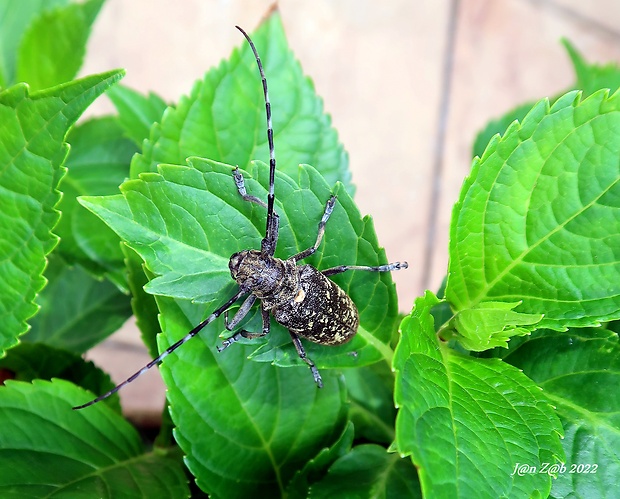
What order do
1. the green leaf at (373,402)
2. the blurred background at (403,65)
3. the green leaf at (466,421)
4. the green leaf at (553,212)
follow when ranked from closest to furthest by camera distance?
the green leaf at (466,421)
the green leaf at (553,212)
the green leaf at (373,402)
the blurred background at (403,65)

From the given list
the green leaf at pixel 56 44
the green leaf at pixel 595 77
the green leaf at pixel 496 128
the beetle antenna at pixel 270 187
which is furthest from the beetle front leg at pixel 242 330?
the green leaf at pixel 595 77

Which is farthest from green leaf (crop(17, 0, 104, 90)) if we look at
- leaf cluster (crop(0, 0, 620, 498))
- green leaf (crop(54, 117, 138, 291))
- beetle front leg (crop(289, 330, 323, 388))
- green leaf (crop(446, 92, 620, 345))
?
green leaf (crop(446, 92, 620, 345))

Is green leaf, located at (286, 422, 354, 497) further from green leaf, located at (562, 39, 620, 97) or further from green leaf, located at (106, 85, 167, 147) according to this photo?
green leaf, located at (562, 39, 620, 97)

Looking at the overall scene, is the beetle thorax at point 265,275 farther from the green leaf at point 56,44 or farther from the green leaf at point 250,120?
the green leaf at point 56,44

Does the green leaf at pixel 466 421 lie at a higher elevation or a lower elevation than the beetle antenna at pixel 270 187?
lower

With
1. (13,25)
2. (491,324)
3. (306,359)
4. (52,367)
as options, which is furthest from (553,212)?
(13,25)

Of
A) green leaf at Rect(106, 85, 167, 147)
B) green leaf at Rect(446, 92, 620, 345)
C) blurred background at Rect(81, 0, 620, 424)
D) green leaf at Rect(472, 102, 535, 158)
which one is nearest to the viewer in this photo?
green leaf at Rect(446, 92, 620, 345)

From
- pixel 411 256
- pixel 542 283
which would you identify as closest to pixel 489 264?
pixel 542 283
